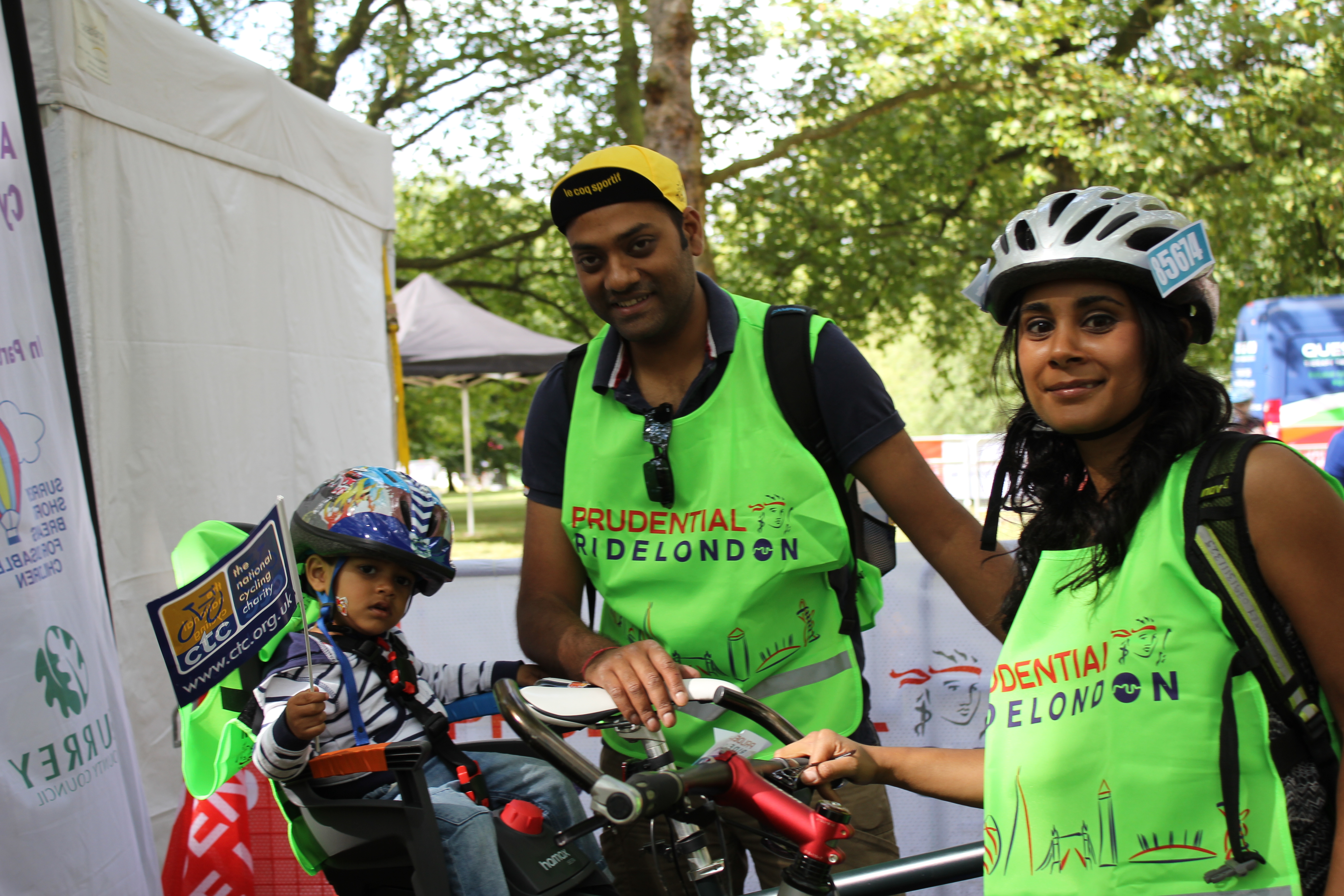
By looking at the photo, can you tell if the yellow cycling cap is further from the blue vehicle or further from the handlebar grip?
the blue vehicle

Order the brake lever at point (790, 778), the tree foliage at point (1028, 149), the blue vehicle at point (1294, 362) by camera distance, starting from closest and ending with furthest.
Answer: the brake lever at point (790, 778), the blue vehicle at point (1294, 362), the tree foliage at point (1028, 149)

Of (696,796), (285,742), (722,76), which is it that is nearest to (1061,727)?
(696,796)

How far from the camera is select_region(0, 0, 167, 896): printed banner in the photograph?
2436 mm

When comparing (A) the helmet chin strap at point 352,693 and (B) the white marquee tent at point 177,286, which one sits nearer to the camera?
(A) the helmet chin strap at point 352,693

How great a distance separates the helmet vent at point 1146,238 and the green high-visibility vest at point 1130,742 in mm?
318

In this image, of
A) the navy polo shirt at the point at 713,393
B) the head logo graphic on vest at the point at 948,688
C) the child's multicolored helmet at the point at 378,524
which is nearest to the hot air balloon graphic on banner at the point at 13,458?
the child's multicolored helmet at the point at 378,524

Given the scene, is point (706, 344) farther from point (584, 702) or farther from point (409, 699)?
point (409, 699)

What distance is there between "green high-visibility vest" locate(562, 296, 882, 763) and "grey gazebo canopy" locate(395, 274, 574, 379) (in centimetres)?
1124

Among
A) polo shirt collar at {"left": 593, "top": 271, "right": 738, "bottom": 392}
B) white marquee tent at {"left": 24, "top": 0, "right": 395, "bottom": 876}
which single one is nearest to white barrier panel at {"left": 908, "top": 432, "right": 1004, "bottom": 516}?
white marquee tent at {"left": 24, "top": 0, "right": 395, "bottom": 876}

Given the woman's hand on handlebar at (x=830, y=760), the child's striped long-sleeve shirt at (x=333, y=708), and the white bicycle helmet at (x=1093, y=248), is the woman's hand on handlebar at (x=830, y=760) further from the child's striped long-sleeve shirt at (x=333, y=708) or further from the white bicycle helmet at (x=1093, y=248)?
the child's striped long-sleeve shirt at (x=333, y=708)

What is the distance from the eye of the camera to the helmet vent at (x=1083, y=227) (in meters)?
1.63

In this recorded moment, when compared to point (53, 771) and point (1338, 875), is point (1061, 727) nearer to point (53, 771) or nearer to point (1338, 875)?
point (1338, 875)

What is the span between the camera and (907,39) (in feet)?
42.3

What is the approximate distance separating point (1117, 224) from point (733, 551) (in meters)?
0.88
